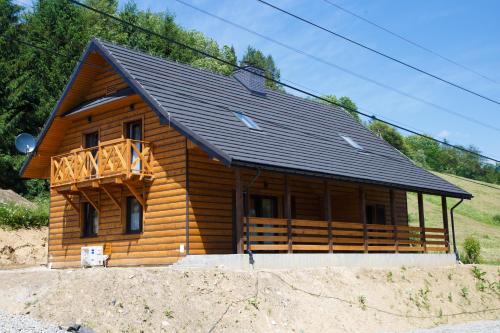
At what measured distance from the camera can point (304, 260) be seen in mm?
→ 17625

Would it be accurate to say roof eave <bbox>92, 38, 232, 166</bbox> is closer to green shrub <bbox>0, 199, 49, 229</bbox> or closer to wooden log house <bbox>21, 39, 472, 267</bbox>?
wooden log house <bbox>21, 39, 472, 267</bbox>

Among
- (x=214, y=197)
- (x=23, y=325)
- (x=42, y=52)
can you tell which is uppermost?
(x=42, y=52)

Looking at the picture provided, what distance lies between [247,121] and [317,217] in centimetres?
495

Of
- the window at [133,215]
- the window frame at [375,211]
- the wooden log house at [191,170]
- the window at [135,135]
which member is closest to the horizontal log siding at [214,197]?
the wooden log house at [191,170]

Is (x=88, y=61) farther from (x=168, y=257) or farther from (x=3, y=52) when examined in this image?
(x=3, y=52)

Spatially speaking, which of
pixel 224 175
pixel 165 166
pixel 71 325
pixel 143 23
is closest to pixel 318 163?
pixel 224 175

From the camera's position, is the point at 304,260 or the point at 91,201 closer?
the point at 304,260

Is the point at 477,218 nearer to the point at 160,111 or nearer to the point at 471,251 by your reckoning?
the point at 471,251

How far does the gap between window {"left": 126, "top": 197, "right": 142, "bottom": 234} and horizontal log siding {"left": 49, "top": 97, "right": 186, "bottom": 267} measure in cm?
20

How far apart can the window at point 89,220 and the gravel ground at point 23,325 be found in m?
8.69

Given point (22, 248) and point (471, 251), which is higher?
point (22, 248)

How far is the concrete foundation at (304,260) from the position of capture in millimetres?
15914

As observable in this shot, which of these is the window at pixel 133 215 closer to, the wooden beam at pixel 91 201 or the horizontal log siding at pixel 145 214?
the horizontal log siding at pixel 145 214

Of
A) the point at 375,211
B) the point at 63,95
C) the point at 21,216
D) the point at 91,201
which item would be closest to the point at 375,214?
the point at 375,211
